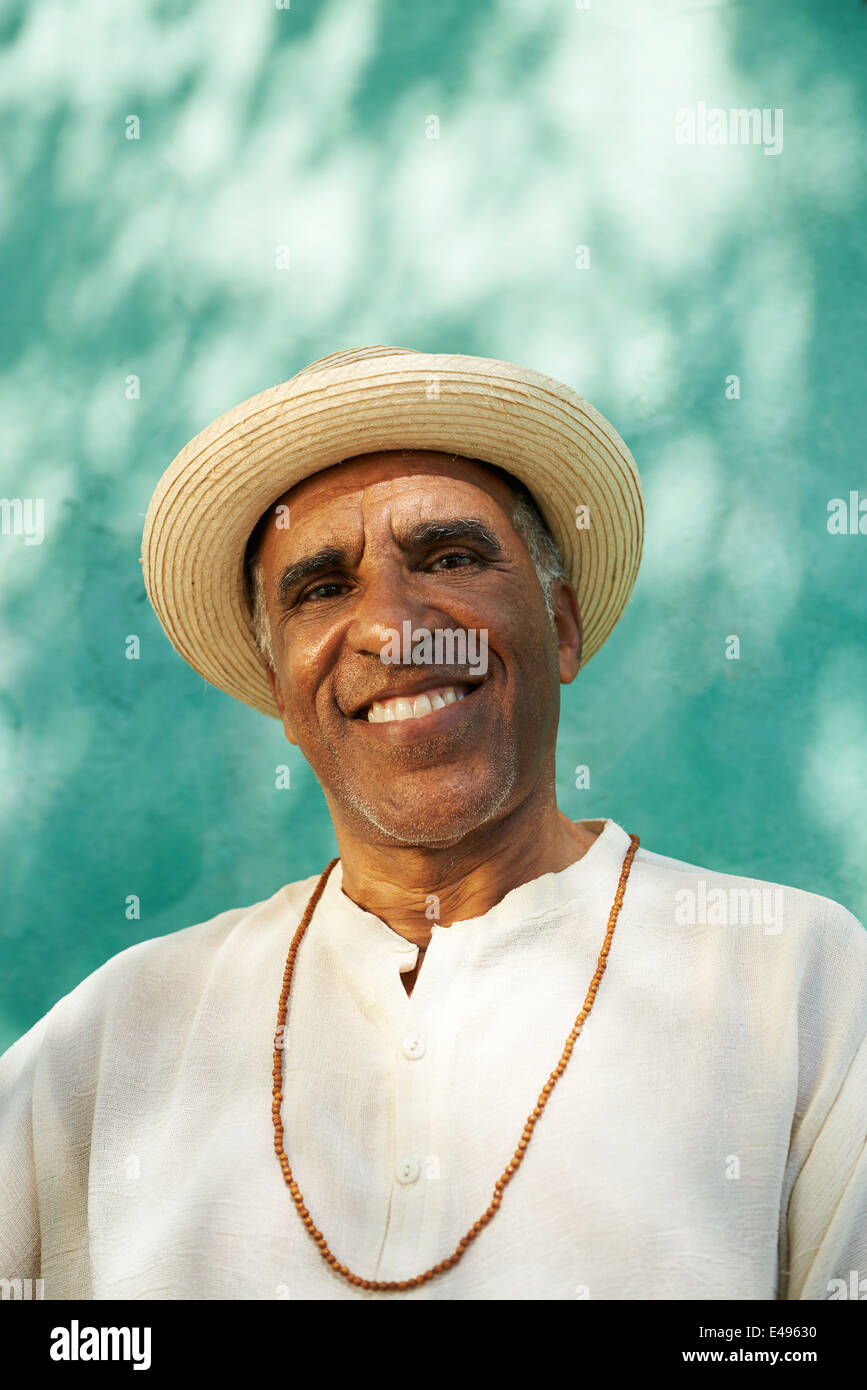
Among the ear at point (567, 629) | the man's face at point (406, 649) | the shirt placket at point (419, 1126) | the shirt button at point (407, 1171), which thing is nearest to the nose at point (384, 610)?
the man's face at point (406, 649)

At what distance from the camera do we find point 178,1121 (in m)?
2.14

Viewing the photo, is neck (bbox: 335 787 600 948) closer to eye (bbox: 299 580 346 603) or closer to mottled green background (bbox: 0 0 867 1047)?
eye (bbox: 299 580 346 603)

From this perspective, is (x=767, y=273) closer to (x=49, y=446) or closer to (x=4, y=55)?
(x=49, y=446)

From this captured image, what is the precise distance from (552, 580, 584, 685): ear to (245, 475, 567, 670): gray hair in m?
0.03

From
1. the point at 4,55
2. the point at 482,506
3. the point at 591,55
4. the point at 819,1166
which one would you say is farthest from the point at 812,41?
the point at 819,1166

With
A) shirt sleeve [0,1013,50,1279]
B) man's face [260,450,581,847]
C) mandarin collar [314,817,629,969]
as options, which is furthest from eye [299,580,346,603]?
shirt sleeve [0,1013,50,1279]

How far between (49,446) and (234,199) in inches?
27.5

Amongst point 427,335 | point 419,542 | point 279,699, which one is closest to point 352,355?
point 419,542

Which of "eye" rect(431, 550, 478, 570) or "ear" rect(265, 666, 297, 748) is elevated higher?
"eye" rect(431, 550, 478, 570)

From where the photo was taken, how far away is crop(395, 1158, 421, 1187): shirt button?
192 centimetres

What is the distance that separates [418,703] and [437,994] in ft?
1.42

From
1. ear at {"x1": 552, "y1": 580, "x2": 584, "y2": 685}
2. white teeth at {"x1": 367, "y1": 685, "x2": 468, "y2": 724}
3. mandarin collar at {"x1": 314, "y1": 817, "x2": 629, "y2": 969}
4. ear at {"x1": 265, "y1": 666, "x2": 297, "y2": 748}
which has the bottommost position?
mandarin collar at {"x1": 314, "y1": 817, "x2": 629, "y2": 969}

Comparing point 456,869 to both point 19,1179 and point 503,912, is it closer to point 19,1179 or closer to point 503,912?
point 503,912

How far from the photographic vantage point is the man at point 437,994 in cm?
188
